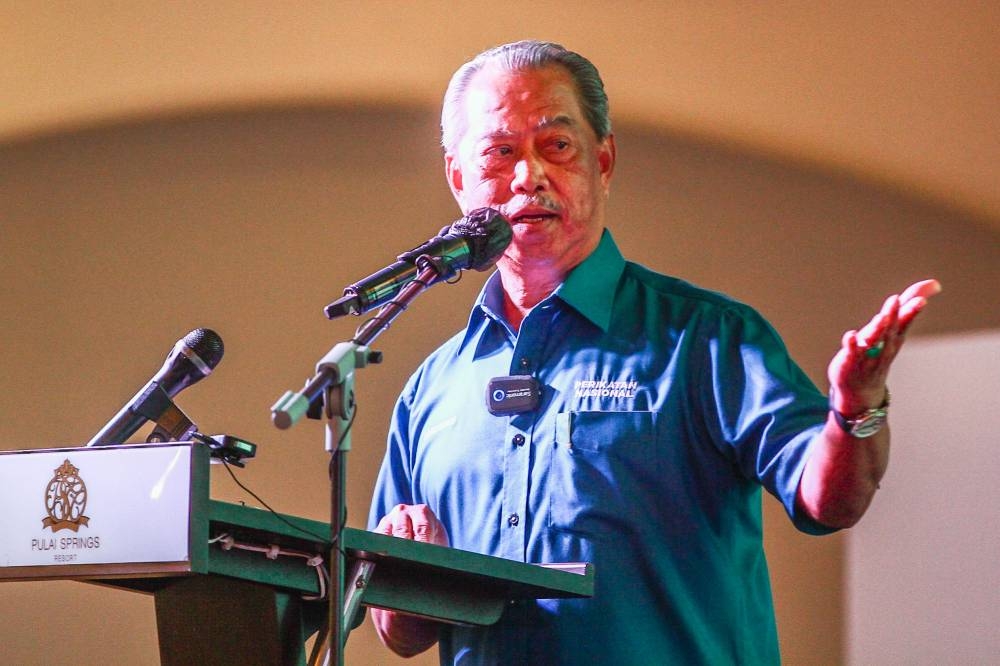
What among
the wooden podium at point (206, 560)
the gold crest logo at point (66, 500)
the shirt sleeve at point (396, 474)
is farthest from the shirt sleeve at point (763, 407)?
the gold crest logo at point (66, 500)

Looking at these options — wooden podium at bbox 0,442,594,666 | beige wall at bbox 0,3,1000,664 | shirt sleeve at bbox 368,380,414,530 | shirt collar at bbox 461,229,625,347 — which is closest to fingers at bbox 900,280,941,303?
wooden podium at bbox 0,442,594,666

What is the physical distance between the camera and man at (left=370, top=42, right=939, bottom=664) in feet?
6.68

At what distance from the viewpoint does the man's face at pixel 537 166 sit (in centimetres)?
243

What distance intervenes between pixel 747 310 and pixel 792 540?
115cm

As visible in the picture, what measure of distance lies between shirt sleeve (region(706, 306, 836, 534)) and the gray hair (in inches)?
21.6

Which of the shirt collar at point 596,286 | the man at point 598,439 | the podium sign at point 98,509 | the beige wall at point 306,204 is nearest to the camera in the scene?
the podium sign at point 98,509

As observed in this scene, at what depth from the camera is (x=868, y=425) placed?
1.71 m

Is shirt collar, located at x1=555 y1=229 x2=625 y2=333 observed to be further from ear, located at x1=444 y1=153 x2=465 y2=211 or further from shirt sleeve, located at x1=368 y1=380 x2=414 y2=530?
shirt sleeve, located at x1=368 y1=380 x2=414 y2=530

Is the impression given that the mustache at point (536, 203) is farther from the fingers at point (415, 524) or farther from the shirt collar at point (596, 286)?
the fingers at point (415, 524)

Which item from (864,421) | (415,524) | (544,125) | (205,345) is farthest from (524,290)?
(864,421)

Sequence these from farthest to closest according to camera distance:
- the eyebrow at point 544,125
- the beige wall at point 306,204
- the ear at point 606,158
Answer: the beige wall at point 306,204 < the ear at point 606,158 < the eyebrow at point 544,125

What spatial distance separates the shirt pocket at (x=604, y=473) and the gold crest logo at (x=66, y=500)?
0.84 m

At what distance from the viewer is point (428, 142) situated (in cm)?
369

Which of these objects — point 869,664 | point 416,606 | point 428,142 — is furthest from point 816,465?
point 428,142
